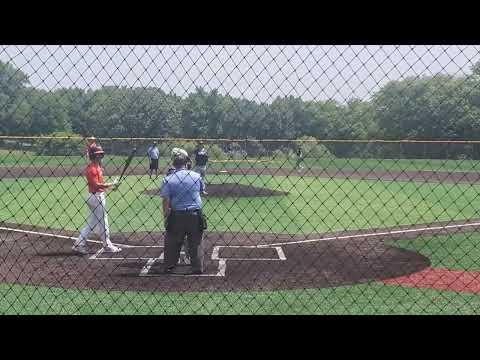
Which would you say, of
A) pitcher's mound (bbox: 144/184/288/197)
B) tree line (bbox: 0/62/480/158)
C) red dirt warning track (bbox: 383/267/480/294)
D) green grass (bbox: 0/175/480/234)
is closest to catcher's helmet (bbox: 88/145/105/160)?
tree line (bbox: 0/62/480/158)

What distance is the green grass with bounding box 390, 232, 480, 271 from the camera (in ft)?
27.8

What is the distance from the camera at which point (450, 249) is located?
988 centimetres

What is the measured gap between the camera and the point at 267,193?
18.7 m

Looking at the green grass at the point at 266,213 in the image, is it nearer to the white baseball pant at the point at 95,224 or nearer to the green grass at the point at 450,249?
the green grass at the point at 450,249

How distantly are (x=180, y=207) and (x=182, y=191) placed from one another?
208mm

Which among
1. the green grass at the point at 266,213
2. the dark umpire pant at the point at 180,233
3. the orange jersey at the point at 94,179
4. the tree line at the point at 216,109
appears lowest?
the green grass at the point at 266,213

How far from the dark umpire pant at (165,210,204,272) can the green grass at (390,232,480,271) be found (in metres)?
3.13

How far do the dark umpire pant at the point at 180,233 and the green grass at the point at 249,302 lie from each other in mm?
775

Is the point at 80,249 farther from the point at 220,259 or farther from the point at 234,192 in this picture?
the point at 234,192

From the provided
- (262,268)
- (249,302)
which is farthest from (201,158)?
(249,302)

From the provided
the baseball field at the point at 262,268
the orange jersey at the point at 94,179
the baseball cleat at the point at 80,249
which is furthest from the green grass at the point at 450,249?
the baseball cleat at the point at 80,249

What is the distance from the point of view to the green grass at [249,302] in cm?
595
